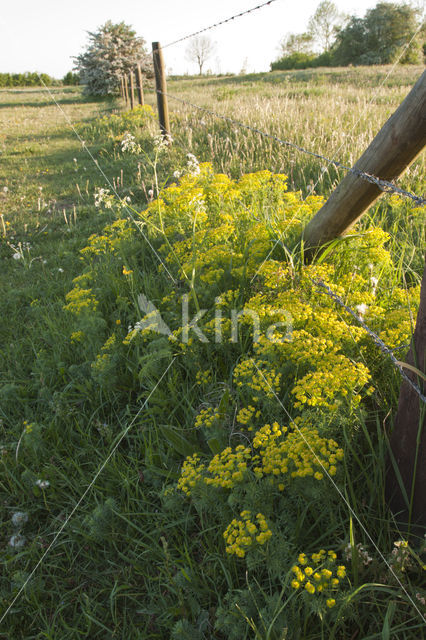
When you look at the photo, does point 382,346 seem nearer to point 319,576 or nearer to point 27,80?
point 319,576

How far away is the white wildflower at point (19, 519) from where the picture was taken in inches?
80.9

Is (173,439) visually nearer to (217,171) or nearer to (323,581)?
(323,581)

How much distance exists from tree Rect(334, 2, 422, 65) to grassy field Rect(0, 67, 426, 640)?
3154cm

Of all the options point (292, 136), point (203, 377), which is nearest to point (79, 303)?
point (203, 377)

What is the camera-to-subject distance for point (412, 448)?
4.86 feet

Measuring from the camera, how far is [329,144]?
218 inches

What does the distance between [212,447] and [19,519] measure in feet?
3.75

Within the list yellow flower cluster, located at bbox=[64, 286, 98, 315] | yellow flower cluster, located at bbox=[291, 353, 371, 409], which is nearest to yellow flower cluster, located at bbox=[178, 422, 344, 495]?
yellow flower cluster, located at bbox=[291, 353, 371, 409]

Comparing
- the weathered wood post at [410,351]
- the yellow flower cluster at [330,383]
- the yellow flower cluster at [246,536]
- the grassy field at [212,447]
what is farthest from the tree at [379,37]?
the yellow flower cluster at [246,536]

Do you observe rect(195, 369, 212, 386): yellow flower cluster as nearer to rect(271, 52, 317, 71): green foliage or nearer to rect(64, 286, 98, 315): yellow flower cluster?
rect(64, 286, 98, 315): yellow flower cluster

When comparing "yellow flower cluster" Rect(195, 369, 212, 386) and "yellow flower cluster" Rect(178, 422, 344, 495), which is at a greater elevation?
"yellow flower cluster" Rect(178, 422, 344, 495)

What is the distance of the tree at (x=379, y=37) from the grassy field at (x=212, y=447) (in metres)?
31.5

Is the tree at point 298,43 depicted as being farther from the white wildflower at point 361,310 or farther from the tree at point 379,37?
the white wildflower at point 361,310

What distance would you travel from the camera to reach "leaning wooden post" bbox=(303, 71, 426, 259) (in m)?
1.65
